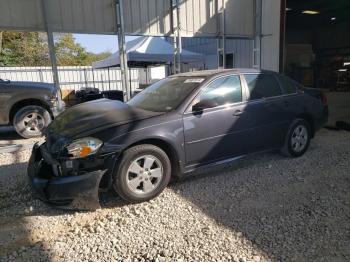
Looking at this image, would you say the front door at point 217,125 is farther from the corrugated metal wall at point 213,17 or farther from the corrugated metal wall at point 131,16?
the corrugated metal wall at point 213,17

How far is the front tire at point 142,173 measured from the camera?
3.45m

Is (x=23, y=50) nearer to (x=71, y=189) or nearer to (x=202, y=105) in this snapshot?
(x=202, y=105)

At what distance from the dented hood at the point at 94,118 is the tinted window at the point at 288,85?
7.71 feet

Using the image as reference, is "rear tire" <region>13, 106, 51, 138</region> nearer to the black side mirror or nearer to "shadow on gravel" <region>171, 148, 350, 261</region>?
"shadow on gravel" <region>171, 148, 350, 261</region>

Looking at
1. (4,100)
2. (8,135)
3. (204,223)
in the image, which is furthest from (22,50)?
(204,223)

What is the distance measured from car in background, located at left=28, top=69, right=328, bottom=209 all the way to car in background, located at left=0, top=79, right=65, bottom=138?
316 centimetres

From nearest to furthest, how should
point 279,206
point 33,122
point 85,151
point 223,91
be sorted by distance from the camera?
point 85,151 → point 279,206 → point 223,91 → point 33,122

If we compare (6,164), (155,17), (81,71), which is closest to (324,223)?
(6,164)

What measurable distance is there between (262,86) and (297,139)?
3.59 ft

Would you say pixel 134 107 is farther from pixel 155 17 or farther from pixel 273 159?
pixel 155 17

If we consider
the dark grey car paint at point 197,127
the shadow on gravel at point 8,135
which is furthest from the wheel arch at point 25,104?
the dark grey car paint at point 197,127

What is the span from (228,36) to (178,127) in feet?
21.7

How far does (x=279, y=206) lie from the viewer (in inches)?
137

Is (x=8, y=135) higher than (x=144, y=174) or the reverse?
the reverse
